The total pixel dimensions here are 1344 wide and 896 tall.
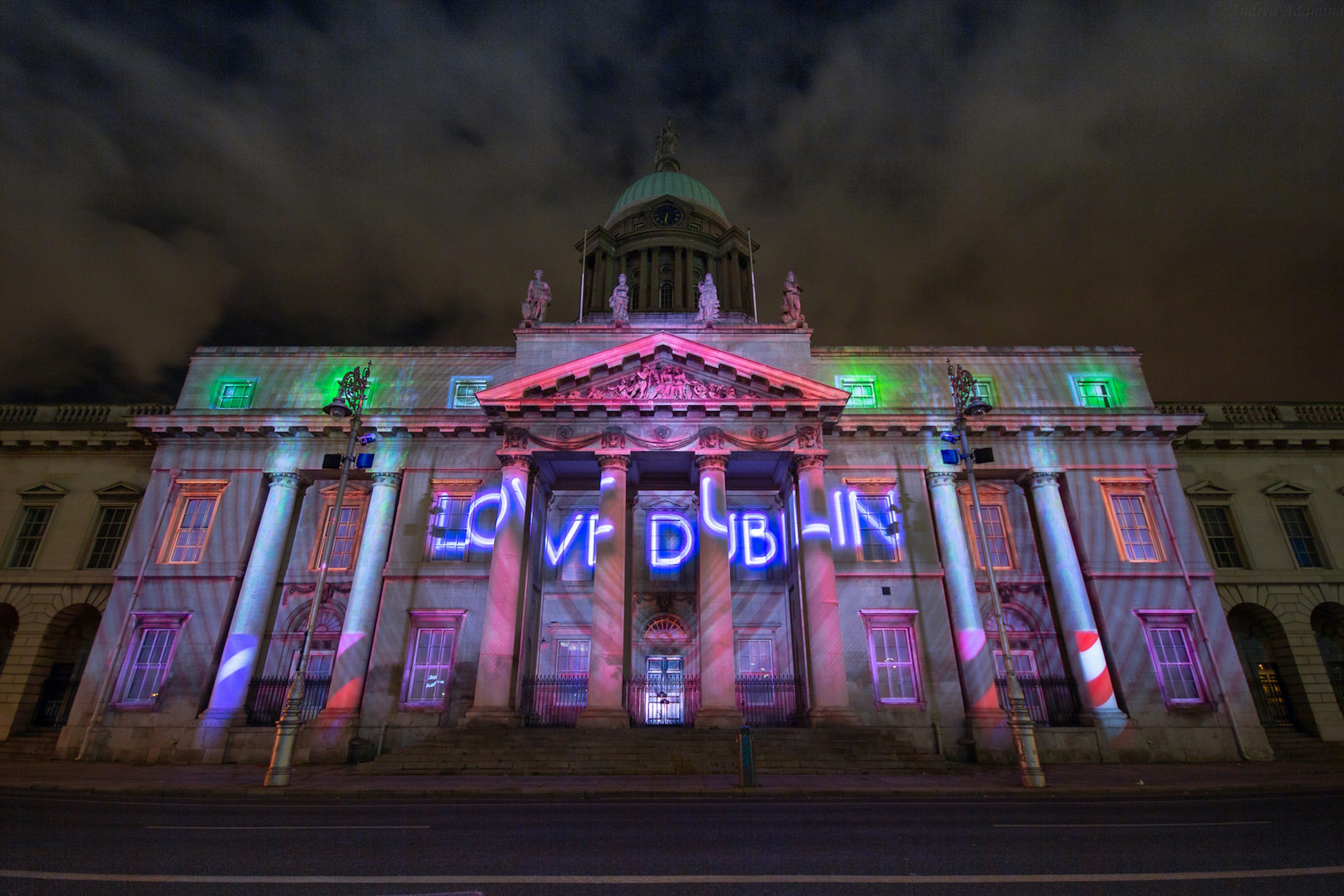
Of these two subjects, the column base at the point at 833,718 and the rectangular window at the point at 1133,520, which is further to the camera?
the rectangular window at the point at 1133,520

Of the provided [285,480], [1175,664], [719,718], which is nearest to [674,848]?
[719,718]

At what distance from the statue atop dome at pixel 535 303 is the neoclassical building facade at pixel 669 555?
436 mm

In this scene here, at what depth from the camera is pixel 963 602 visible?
79.2 feet

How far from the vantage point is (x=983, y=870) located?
6.99m

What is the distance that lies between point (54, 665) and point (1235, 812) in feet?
129

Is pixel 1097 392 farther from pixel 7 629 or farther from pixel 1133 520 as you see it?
pixel 7 629

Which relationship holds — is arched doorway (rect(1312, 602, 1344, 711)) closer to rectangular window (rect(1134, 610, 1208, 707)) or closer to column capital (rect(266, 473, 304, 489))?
rectangular window (rect(1134, 610, 1208, 707))

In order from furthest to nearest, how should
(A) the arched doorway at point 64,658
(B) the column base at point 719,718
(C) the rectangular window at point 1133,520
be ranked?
(A) the arched doorway at point 64,658 < (C) the rectangular window at point 1133,520 < (B) the column base at point 719,718

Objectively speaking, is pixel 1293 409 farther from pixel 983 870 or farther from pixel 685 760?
pixel 983 870

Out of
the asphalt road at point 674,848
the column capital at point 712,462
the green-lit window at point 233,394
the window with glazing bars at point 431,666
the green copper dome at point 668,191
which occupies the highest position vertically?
the green copper dome at point 668,191

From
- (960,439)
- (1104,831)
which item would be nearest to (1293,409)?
(960,439)

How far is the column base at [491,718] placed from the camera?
66.3 ft

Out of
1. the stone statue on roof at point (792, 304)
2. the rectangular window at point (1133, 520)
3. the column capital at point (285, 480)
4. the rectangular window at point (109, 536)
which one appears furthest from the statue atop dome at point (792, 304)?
the rectangular window at point (109, 536)

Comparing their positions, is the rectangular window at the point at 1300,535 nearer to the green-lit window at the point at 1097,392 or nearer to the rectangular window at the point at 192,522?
the green-lit window at the point at 1097,392
